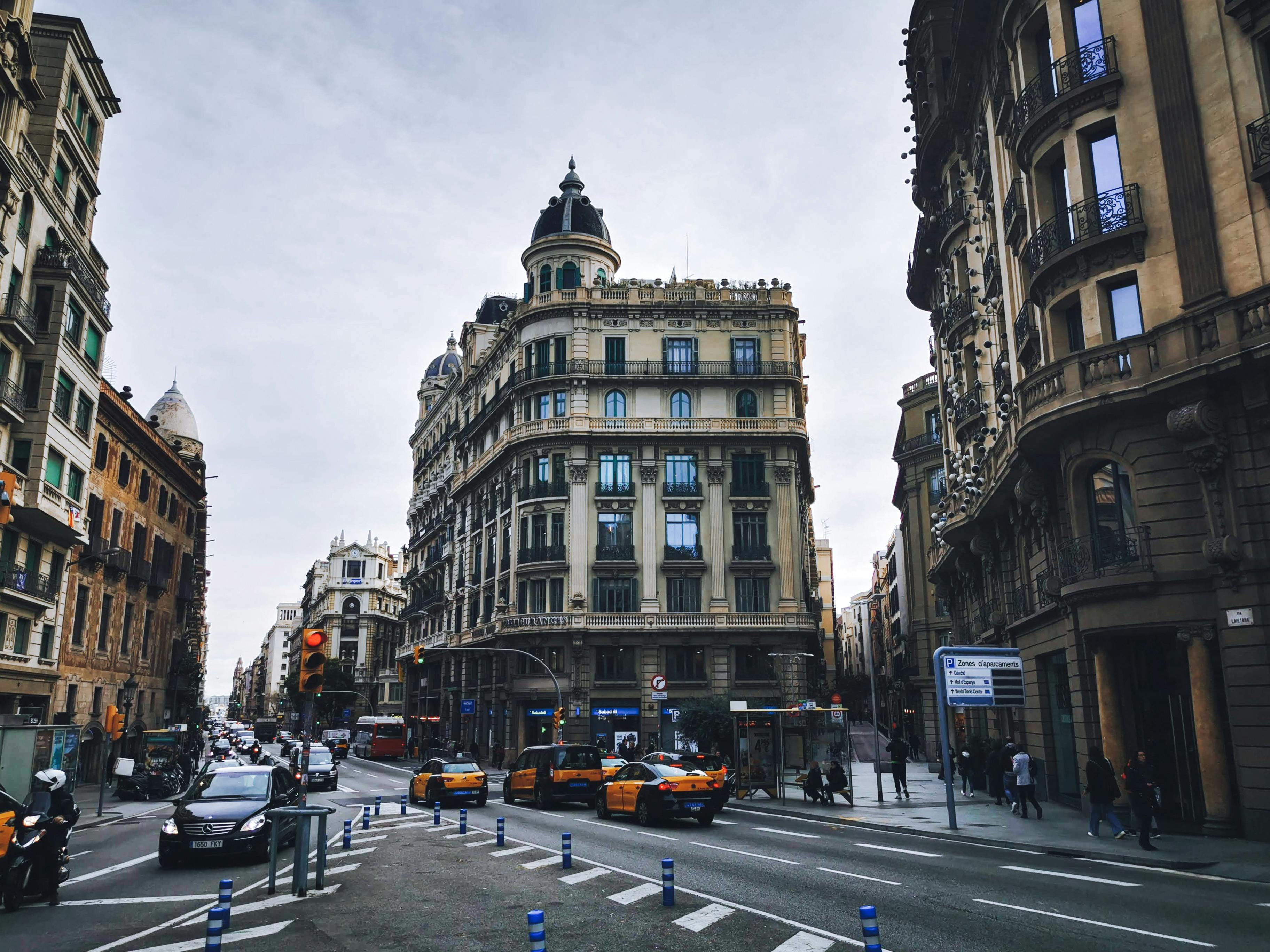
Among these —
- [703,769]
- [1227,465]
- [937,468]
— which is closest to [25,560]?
[703,769]

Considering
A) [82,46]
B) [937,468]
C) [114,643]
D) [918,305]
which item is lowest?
[114,643]

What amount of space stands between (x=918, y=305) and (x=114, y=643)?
41159 millimetres

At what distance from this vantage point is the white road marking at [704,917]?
441 inches

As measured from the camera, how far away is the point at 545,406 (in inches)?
2276

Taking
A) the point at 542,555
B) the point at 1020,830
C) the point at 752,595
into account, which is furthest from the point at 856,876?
the point at 542,555

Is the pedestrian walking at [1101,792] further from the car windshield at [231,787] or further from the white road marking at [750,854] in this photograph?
the car windshield at [231,787]

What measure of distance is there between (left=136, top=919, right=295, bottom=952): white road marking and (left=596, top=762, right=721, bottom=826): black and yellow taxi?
12270 millimetres

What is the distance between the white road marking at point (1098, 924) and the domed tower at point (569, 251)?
164 ft

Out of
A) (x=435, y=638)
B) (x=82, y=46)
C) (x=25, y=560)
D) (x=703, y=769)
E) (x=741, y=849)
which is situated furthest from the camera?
(x=435, y=638)

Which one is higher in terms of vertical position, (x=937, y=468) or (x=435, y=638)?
(x=937, y=468)

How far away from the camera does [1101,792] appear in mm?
19516

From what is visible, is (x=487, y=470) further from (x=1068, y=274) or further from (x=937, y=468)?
(x=1068, y=274)

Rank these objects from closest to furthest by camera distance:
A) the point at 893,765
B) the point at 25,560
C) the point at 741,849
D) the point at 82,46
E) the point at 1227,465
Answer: the point at 741,849, the point at 1227,465, the point at 893,765, the point at 25,560, the point at 82,46

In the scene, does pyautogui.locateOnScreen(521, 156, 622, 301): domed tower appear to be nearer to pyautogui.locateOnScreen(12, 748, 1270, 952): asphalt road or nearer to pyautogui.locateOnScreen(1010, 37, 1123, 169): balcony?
pyautogui.locateOnScreen(1010, 37, 1123, 169): balcony
